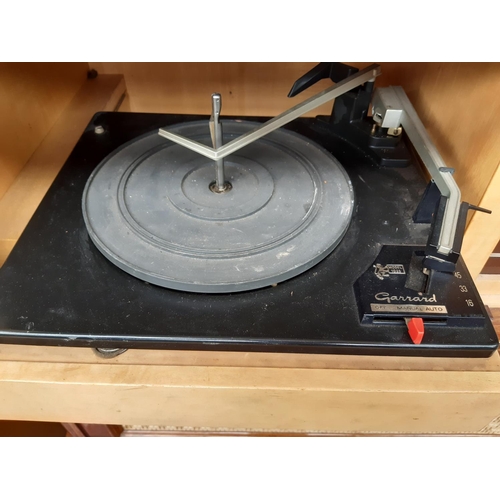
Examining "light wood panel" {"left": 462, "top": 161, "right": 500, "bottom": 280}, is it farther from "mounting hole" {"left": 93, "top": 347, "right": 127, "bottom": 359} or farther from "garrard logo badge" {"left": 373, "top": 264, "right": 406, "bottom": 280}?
"mounting hole" {"left": 93, "top": 347, "right": 127, "bottom": 359}

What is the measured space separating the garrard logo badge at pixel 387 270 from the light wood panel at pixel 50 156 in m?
0.58

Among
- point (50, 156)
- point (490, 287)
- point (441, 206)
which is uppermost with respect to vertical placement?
point (441, 206)

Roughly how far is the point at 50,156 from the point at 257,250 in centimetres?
53

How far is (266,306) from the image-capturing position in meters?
0.56

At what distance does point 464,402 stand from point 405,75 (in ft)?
2.44

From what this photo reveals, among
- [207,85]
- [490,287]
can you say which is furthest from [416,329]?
[207,85]

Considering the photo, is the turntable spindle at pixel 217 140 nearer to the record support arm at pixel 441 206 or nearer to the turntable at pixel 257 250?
the turntable at pixel 257 250

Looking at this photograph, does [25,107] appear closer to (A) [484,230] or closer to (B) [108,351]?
(B) [108,351]

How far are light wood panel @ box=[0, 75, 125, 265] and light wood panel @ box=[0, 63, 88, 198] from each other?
0.05ft

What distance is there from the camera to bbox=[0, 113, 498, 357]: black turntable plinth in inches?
21.0
